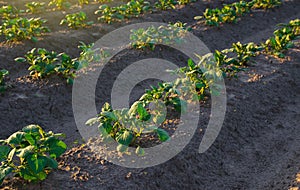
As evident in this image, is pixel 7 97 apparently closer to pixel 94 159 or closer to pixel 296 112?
pixel 94 159

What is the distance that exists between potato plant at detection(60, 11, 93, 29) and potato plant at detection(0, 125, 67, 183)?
6879 millimetres

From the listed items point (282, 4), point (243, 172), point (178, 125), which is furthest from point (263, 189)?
point (282, 4)

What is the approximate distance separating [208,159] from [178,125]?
2.28ft

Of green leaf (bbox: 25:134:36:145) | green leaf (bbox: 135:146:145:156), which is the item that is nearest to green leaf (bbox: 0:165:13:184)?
green leaf (bbox: 25:134:36:145)

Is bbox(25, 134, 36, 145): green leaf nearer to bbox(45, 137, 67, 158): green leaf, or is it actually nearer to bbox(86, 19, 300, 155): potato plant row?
bbox(45, 137, 67, 158): green leaf

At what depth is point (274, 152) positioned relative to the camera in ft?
18.2

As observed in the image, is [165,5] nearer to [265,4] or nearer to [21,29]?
[265,4]

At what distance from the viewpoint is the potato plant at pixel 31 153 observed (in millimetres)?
3592

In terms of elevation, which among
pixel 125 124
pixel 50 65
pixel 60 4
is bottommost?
pixel 125 124

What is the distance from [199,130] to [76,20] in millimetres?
6486

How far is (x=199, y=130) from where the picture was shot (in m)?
5.38

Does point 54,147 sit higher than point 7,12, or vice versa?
point 7,12

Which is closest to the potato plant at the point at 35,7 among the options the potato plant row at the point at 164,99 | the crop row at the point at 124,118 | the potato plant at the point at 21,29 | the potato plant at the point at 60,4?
the potato plant at the point at 60,4

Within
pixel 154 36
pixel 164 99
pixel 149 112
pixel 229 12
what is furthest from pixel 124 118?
pixel 229 12
